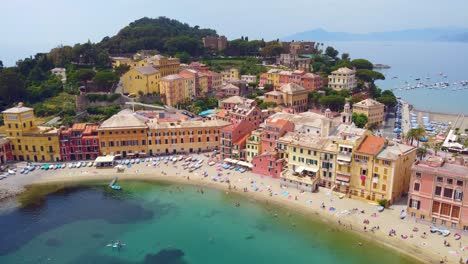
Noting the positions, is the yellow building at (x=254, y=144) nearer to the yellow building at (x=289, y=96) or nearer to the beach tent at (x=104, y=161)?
the beach tent at (x=104, y=161)

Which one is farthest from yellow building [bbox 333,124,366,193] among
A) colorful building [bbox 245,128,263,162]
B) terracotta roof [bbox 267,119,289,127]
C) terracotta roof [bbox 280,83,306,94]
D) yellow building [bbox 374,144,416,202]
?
terracotta roof [bbox 280,83,306,94]

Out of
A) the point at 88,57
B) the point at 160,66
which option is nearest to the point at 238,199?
the point at 160,66

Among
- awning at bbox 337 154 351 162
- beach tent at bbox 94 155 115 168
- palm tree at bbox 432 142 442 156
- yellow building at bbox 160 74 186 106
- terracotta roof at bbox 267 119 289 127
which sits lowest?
beach tent at bbox 94 155 115 168

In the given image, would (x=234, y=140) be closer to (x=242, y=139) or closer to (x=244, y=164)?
(x=242, y=139)

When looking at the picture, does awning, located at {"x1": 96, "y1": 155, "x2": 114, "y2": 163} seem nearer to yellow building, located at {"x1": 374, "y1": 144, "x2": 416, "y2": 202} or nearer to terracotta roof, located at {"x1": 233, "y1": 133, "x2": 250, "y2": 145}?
terracotta roof, located at {"x1": 233, "y1": 133, "x2": 250, "y2": 145}

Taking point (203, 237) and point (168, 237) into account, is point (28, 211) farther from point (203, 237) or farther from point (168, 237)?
point (203, 237)

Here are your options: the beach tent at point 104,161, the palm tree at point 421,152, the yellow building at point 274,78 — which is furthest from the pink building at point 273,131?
the yellow building at point 274,78
